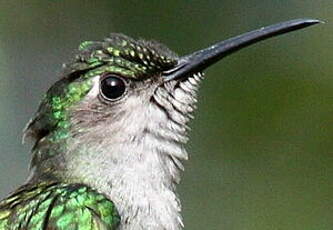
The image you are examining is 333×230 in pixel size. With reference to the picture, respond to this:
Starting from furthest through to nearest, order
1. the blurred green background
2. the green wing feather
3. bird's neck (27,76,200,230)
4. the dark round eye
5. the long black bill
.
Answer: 1. the blurred green background
2. the long black bill
3. the dark round eye
4. bird's neck (27,76,200,230)
5. the green wing feather

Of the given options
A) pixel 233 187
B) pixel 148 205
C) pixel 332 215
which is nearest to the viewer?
pixel 148 205

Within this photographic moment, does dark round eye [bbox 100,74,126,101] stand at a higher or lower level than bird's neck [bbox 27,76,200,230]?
higher

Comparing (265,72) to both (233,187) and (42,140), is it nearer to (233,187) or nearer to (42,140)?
(233,187)

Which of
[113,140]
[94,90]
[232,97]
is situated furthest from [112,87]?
[232,97]

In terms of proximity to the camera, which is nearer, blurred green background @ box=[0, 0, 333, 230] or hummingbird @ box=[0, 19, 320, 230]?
hummingbird @ box=[0, 19, 320, 230]

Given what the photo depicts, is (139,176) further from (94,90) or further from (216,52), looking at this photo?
(216,52)

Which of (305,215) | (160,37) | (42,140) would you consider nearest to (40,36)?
(160,37)

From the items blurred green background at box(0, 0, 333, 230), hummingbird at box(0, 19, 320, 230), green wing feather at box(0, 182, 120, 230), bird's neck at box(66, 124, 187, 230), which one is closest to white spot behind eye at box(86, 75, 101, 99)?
hummingbird at box(0, 19, 320, 230)

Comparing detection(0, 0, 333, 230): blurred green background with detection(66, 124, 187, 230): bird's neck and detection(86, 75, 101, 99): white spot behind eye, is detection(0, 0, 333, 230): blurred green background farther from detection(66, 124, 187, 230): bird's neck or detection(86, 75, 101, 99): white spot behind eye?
detection(66, 124, 187, 230): bird's neck
